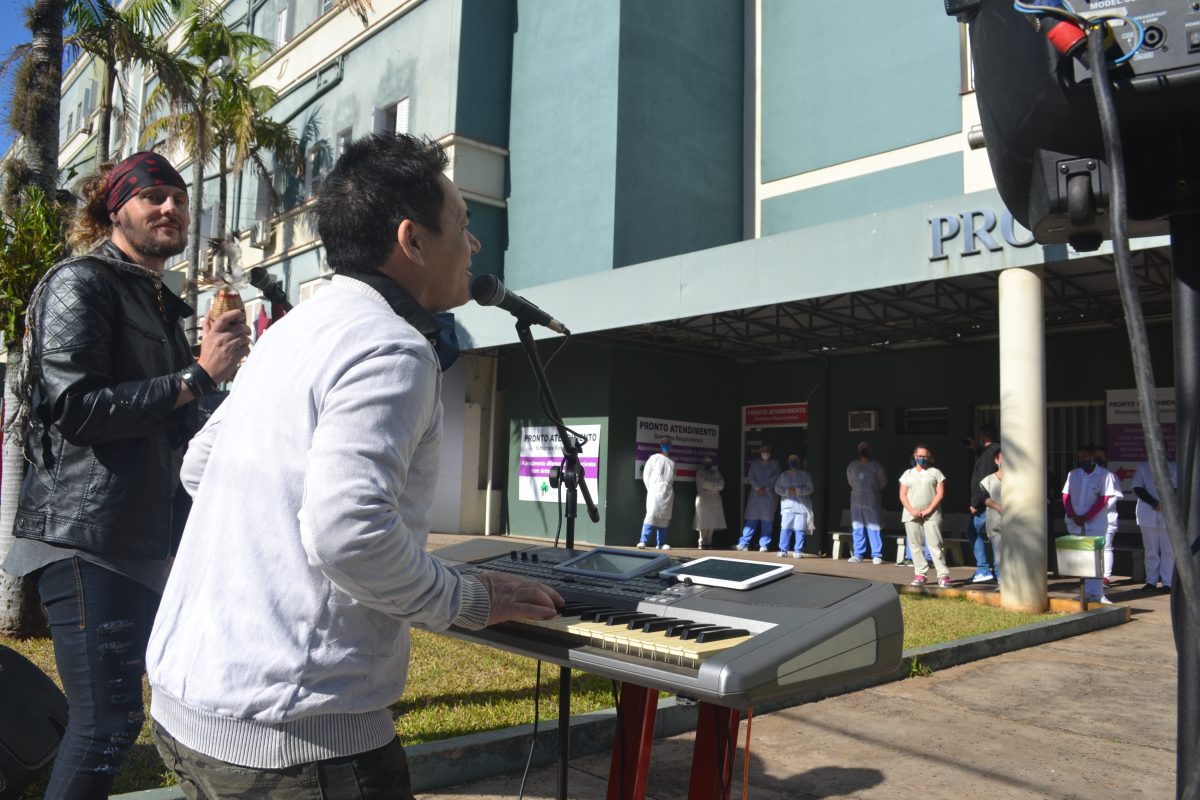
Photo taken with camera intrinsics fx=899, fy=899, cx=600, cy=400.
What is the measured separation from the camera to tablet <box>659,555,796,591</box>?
2.16m

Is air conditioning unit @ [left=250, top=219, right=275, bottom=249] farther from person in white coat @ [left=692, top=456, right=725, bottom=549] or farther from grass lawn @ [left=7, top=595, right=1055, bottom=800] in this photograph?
grass lawn @ [left=7, top=595, right=1055, bottom=800]

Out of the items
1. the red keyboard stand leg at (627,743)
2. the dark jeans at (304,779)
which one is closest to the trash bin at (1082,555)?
the red keyboard stand leg at (627,743)

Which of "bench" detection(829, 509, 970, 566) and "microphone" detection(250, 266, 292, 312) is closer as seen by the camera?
"microphone" detection(250, 266, 292, 312)

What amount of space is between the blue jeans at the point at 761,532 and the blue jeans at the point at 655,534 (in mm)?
1866

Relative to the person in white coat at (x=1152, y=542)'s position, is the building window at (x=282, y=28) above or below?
above

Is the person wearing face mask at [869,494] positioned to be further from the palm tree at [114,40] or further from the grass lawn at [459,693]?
the palm tree at [114,40]

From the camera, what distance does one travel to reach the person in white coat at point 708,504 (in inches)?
662

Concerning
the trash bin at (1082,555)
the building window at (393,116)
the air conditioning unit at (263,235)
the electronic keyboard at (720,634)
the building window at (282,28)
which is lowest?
the trash bin at (1082,555)

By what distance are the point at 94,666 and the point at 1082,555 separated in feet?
31.6

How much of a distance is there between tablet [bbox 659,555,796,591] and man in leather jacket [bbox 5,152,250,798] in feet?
4.47

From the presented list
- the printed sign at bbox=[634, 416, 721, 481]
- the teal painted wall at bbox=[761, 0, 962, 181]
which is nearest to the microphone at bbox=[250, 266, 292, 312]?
the printed sign at bbox=[634, 416, 721, 481]

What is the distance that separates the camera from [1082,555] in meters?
9.44

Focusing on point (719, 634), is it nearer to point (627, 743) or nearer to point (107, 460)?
point (627, 743)

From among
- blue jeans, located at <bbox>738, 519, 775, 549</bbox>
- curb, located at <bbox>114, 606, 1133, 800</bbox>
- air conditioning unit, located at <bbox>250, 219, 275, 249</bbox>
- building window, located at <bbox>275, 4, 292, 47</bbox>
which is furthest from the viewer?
building window, located at <bbox>275, 4, 292, 47</bbox>
